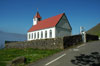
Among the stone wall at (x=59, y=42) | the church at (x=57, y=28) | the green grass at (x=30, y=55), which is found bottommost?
the green grass at (x=30, y=55)

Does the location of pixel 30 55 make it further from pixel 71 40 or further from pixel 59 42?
pixel 71 40

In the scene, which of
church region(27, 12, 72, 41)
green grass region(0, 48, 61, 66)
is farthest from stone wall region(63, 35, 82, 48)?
church region(27, 12, 72, 41)

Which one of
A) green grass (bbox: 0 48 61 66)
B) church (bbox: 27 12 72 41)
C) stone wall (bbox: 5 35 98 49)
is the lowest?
green grass (bbox: 0 48 61 66)

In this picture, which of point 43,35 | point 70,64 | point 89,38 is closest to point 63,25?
point 43,35

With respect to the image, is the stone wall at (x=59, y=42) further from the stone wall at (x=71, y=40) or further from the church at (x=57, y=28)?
the church at (x=57, y=28)

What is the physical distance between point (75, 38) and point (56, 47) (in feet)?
12.7

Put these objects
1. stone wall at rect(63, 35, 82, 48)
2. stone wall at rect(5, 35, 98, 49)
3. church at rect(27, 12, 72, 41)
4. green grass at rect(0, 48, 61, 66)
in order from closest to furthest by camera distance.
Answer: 1. green grass at rect(0, 48, 61, 66)
2. stone wall at rect(5, 35, 98, 49)
3. stone wall at rect(63, 35, 82, 48)
4. church at rect(27, 12, 72, 41)

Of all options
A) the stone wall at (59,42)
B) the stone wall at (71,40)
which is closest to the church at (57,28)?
the stone wall at (59,42)

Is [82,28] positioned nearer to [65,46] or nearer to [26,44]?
[65,46]

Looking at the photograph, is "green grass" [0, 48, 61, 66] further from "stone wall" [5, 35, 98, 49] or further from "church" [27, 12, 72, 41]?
"church" [27, 12, 72, 41]

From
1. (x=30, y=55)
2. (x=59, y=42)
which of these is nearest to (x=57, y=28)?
(x=59, y=42)

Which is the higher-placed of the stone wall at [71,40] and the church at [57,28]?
the church at [57,28]

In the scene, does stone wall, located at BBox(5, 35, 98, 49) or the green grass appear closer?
the green grass

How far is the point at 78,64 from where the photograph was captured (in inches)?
389
